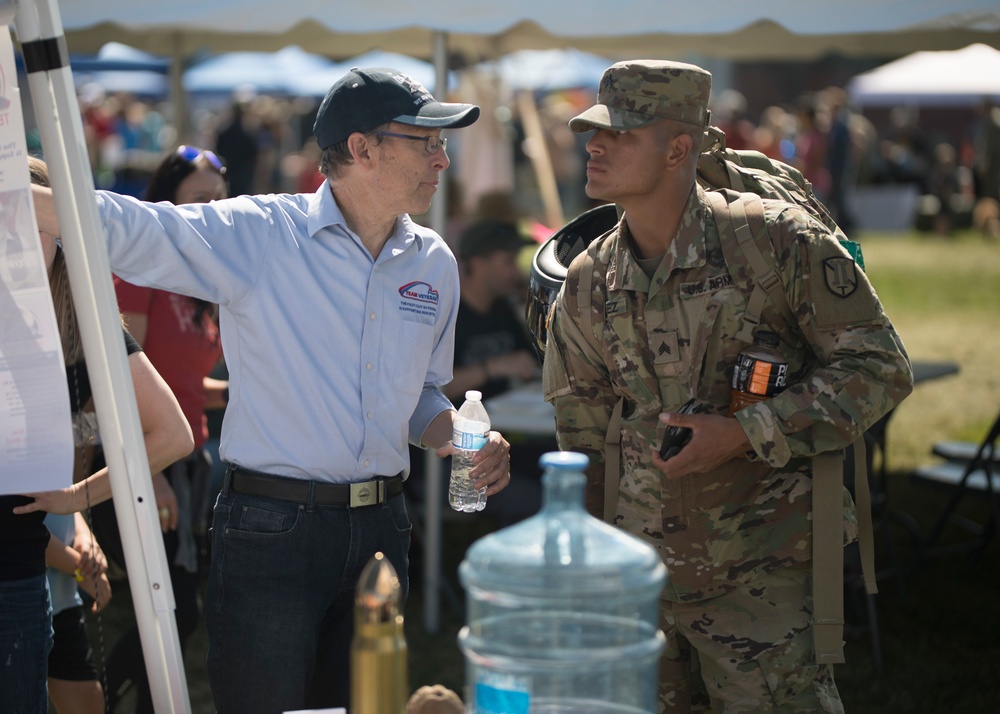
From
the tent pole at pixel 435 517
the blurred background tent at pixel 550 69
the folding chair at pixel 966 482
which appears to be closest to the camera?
the tent pole at pixel 435 517

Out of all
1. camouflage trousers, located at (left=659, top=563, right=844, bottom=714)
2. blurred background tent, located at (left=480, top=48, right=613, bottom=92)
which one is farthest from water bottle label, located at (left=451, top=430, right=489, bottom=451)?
blurred background tent, located at (left=480, top=48, right=613, bottom=92)

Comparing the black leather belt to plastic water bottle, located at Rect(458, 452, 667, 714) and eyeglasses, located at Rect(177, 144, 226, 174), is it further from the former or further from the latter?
eyeglasses, located at Rect(177, 144, 226, 174)

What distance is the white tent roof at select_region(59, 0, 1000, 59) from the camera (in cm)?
557

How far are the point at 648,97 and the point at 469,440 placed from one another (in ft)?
3.17

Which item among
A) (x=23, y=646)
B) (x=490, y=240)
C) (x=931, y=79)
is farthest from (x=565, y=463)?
(x=931, y=79)

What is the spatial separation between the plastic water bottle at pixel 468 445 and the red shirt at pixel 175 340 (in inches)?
60.6

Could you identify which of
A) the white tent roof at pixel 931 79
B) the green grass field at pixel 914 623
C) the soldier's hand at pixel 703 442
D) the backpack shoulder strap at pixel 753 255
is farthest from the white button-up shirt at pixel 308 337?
the white tent roof at pixel 931 79

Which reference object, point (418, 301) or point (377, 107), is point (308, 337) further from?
point (377, 107)

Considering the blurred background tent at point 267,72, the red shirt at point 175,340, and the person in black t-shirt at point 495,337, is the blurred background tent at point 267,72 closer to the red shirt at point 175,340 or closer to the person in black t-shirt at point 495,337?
the person in black t-shirt at point 495,337

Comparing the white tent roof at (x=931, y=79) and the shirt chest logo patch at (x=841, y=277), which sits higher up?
the shirt chest logo patch at (x=841, y=277)

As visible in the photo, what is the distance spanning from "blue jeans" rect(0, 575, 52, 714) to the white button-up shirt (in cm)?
58

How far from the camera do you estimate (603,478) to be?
10.2 ft

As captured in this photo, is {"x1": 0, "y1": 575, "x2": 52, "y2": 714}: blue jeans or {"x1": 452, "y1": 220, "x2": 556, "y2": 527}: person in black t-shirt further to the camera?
{"x1": 452, "y1": 220, "x2": 556, "y2": 527}: person in black t-shirt

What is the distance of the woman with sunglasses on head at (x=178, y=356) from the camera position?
4027mm
